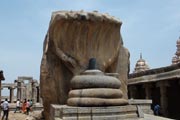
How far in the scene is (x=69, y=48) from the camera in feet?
29.4

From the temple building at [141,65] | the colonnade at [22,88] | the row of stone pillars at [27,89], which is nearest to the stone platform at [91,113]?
the temple building at [141,65]

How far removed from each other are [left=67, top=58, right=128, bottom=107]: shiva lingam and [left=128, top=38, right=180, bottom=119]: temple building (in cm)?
924

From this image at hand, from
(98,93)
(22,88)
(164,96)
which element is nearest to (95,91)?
(98,93)

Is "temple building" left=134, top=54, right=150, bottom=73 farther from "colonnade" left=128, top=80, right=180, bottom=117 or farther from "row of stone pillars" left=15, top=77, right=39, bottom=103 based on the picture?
"row of stone pillars" left=15, top=77, right=39, bottom=103

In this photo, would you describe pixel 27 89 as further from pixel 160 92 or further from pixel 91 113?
pixel 91 113

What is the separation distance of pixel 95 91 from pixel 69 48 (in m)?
2.37

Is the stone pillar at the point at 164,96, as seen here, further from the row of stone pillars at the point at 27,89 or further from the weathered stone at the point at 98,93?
Answer: the row of stone pillars at the point at 27,89

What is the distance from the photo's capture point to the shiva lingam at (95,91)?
6.96 m

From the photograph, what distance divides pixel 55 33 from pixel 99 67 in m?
1.77

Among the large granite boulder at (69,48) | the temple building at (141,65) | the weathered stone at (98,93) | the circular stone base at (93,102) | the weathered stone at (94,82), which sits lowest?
the circular stone base at (93,102)

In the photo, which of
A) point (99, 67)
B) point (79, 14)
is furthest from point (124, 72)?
point (79, 14)

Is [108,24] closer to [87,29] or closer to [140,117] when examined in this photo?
[87,29]

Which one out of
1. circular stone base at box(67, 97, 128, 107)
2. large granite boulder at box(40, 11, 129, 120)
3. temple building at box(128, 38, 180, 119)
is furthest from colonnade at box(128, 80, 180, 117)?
circular stone base at box(67, 97, 128, 107)

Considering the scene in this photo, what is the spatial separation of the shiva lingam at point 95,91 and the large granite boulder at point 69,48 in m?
1.33
